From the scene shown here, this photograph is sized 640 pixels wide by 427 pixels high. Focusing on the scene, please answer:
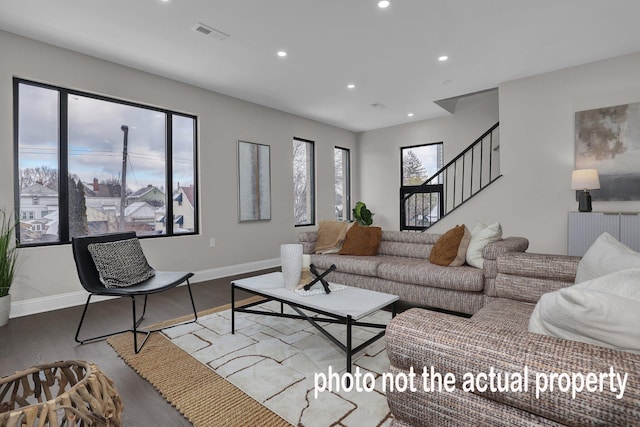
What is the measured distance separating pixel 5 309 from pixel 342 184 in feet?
19.0

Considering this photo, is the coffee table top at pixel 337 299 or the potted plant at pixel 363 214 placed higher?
the potted plant at pixel 363 214

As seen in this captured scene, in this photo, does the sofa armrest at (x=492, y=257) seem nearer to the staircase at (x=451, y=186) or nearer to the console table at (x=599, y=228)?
the console table at (x=599, y=228)

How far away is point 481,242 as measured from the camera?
2.79 meters

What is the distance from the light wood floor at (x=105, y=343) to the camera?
5.41 feet

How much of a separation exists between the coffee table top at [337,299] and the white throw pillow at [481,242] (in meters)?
1.01

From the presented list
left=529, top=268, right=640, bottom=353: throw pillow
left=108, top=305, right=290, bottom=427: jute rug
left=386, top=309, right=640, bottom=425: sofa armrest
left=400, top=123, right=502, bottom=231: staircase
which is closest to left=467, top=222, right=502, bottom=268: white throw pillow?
left=529, top=268, right=640, bottom=353: throw pillow

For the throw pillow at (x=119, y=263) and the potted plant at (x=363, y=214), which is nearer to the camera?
the throw pillow at (x=119, y=263)

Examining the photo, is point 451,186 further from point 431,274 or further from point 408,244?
point 431,274

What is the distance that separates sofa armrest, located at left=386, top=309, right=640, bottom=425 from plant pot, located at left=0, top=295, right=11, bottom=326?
3.55 m

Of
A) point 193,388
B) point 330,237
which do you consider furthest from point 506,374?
point 330,237

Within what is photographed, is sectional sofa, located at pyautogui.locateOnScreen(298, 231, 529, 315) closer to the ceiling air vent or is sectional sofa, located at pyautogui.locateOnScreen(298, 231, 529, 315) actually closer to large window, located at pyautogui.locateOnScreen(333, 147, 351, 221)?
the ceiling air vent

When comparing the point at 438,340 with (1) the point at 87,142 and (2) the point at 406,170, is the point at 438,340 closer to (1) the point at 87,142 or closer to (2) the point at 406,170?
(1) the point at 87,142

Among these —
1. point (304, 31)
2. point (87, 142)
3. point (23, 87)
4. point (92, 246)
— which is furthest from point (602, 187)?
point (23, 87)

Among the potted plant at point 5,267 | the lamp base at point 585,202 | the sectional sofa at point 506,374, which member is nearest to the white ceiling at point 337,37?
the lamp base at point 585,202
